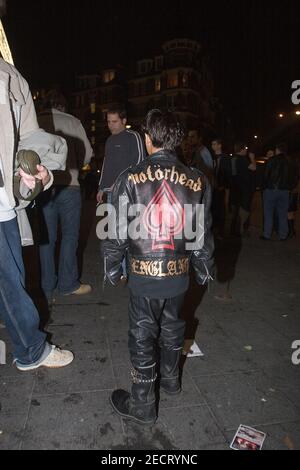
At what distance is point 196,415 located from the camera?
2.37 metres

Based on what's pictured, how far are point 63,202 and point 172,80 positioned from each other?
55.0 metres

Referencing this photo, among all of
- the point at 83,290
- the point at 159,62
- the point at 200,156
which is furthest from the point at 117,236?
the point at 159,62

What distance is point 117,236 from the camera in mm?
2262

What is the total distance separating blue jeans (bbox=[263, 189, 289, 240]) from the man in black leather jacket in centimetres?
647

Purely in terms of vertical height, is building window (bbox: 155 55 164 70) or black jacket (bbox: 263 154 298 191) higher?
building window (bbox: 155 55 164 70)

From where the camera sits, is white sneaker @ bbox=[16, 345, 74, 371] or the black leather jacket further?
white sneaker @ bbox=[16, 345, 74, 371]

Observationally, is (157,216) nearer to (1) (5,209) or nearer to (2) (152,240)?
(2) (152,240)

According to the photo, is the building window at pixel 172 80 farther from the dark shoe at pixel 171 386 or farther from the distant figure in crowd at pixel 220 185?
the dark shoe at pixel 171 386

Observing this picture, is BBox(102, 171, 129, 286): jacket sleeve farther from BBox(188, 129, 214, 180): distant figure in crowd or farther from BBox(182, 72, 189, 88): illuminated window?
BBox(182, 72, 189, 88): illuminated window

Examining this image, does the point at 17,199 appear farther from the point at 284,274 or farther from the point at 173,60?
the point at 173,60

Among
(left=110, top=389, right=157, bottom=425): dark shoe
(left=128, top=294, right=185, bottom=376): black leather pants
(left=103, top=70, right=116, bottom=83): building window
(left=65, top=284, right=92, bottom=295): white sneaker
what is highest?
(left=103, top=70, right=116, bottom=83): building window

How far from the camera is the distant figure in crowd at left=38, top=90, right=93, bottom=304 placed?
159 inches

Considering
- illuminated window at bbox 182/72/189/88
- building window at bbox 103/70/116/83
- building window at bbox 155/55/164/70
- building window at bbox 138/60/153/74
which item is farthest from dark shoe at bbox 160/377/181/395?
building window at bbox 103/70/116/83

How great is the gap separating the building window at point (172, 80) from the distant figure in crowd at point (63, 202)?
53.5 metres
